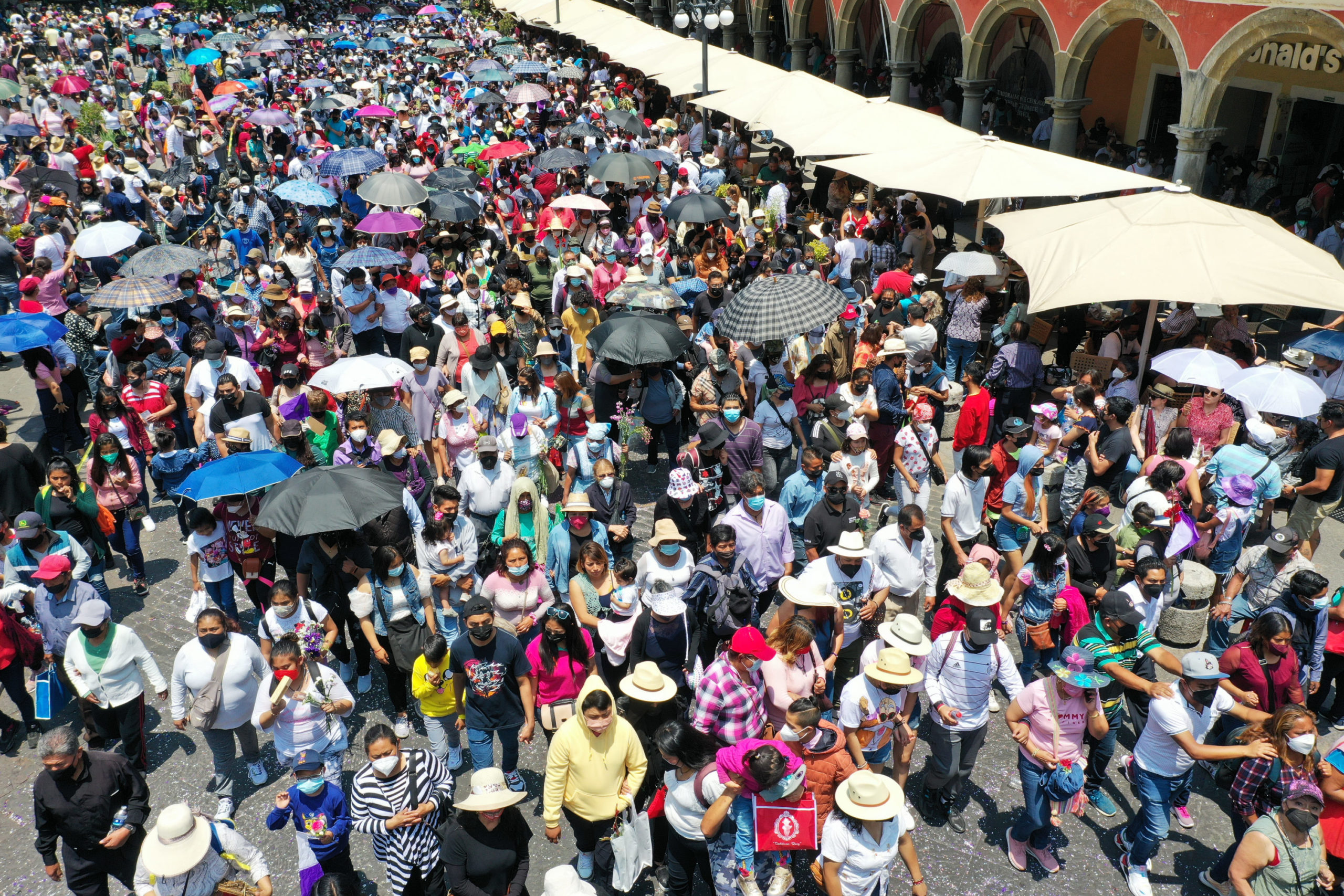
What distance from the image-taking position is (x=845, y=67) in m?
25.1

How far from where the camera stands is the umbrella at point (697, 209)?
44.0 ft

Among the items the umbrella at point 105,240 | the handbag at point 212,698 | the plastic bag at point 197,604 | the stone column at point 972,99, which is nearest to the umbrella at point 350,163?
the umbrella at point 105,240

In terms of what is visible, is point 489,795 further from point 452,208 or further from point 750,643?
point 452,208

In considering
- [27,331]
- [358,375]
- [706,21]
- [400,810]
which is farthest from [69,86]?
[400,810]

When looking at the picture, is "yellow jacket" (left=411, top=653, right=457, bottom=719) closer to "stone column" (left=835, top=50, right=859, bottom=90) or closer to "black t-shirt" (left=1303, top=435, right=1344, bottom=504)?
"black t-shirt" (left=1303, top=435, right=1344, bottom=504)

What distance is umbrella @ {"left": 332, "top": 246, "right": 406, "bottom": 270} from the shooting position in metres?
11.1

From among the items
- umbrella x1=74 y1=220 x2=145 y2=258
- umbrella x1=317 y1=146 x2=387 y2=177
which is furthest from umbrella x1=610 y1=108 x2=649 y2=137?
umbrella x1=74 y1=220 x2=145 y2=258

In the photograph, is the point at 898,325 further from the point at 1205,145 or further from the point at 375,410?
the point at 1205,145

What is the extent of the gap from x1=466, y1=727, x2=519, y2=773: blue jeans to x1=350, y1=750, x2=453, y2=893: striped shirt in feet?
2.38

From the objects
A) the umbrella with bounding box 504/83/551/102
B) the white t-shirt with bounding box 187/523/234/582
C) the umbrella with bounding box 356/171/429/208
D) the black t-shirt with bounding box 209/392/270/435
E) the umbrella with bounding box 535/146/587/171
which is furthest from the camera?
the umbrella with bounding box 504/83/551/102

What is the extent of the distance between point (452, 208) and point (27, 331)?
19.3ft

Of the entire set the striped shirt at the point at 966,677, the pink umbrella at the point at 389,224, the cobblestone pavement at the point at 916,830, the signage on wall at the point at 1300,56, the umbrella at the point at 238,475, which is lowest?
the cobblestone pavement at the point at 916,830

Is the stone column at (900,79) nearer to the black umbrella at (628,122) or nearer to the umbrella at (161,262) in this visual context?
the black umbrella at (628,122)

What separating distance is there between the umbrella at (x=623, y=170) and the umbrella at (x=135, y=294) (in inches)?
280
